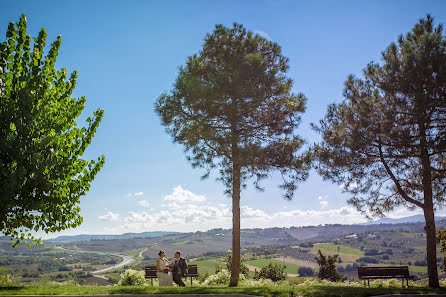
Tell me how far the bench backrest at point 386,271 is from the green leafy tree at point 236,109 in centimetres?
462

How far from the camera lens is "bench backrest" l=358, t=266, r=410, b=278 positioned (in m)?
15.0

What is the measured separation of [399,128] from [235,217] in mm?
7598

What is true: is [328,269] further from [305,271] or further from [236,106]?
[305,271]

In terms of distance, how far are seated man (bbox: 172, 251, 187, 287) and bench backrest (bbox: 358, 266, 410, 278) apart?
7612 mm

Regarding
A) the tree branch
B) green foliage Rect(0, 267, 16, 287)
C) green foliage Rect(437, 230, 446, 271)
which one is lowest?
green foliage Rect(0, 267, 16, 287)

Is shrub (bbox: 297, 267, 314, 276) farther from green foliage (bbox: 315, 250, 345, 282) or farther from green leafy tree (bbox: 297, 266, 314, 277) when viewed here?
green foliage (bbox: 315, 250, 345, 282)

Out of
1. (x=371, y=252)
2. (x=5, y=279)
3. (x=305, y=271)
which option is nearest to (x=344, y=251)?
(x=371, y=252)

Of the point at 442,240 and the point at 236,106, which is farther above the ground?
the point at 236,106

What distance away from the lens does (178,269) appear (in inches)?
541

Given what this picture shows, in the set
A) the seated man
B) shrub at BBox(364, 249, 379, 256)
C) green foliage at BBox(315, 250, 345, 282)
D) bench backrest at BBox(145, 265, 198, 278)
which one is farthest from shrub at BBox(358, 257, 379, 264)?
the seated man

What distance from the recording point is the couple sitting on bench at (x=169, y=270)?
525 inches

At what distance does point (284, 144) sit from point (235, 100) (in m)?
2.98

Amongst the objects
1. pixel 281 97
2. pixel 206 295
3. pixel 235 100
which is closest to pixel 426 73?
pixel 281 97

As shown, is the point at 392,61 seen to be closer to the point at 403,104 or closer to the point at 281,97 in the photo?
the point at 403,104
